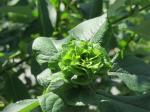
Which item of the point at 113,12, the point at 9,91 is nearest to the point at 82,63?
the point at 113,12

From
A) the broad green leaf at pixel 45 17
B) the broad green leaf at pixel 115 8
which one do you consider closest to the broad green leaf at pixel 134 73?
the broad green leaf at pixel 115 8

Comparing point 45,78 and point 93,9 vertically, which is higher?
point 93,9

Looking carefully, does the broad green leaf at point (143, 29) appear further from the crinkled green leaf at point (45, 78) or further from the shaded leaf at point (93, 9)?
the crinkled green leaf at point (45, 78)

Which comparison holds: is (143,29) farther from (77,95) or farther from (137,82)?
(77,95)

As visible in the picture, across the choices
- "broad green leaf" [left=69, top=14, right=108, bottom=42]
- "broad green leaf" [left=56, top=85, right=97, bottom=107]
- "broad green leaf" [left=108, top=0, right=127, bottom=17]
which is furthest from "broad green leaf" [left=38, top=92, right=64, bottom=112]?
Result: "broad green leaf" [left=108, top=0, right=127, bottom=17]

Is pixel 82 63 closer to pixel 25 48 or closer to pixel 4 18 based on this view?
pixel 25 48

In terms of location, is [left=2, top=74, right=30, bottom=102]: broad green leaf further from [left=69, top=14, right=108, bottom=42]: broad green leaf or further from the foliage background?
[left=69, top=14, right=108, bottom=42]: broad green leaf

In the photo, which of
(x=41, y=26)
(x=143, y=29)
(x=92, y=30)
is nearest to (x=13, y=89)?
(x=41, y=26)
